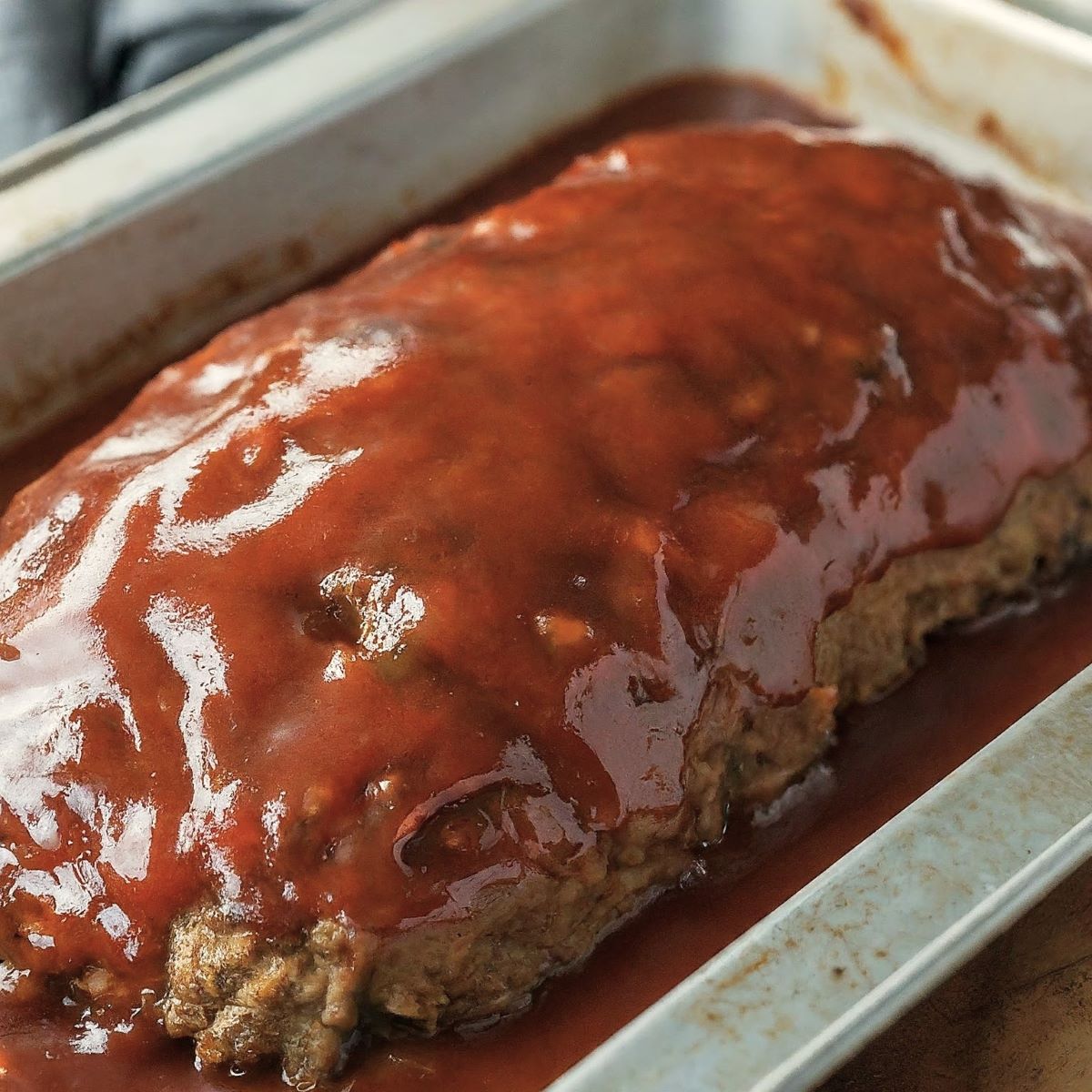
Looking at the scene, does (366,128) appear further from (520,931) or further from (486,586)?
(520,931)

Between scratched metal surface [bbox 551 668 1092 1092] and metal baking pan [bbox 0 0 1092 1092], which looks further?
metal baking pan [bbox 0 0 1092 1092]

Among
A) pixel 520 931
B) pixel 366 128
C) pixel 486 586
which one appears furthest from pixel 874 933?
pixel 366 128

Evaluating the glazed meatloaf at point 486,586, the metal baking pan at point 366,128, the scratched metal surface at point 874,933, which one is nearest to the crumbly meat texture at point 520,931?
the glazed meatloaf at point 486,586

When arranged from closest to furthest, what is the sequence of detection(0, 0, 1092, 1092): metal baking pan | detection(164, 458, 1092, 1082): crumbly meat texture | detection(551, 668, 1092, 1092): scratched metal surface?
detection(551, 668, 1092, 1092): scratched metal surface, detection(164, 458, 1092, 1082): crumbly meat texture, detection(0, 0, 1092, 1092): metal baking pan

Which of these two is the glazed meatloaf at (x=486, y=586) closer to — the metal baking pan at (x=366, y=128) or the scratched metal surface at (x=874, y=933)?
the scratched metal surface at (x=874, y=933)

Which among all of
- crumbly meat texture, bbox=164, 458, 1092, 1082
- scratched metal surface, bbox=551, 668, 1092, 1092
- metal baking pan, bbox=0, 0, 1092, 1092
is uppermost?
metal baking pan, bbox=0, 0, 1092, 1092

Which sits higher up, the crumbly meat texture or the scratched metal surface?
the scratched metal surface

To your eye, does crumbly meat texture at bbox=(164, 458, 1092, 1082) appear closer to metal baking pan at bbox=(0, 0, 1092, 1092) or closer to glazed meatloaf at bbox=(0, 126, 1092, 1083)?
glazed meatloaf at bbox=(0, 126, 1092, 1083)

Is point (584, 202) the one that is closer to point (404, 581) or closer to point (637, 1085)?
point (404, 581)

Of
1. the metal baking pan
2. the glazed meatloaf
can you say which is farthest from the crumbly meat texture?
the metal baking pan

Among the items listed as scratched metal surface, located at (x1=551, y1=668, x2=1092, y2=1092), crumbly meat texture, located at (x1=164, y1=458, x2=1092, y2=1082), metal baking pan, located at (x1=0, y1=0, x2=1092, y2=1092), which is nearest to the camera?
scratched metal surface, located at (x1=551, y1=668, x2=1092, y2=1092)
